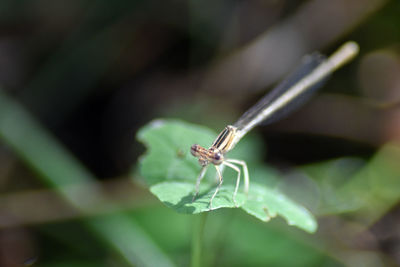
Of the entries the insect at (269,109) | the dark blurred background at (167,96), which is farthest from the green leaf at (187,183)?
the dark blurred background at (167,96)

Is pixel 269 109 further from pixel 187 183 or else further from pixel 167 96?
pixel 167 96

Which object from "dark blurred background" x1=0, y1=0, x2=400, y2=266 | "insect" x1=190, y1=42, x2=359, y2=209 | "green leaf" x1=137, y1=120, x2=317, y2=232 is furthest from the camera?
"dark blurred background" x1=0, y1=0, x2=400, y2=266

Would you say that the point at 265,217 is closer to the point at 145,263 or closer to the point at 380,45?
the point at 145,263

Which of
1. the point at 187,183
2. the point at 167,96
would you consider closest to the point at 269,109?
the point at 187,183

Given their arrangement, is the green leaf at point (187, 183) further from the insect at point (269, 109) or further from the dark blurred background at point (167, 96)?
the dark blurred background at point (167, 96)

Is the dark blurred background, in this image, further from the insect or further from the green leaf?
the green leaf

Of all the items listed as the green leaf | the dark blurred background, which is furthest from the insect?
the dark blurred background
